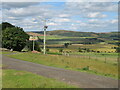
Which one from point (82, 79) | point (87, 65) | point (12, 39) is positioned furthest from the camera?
point (12, 39)

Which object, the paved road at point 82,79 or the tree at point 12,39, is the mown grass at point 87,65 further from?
the tree at point 12,39

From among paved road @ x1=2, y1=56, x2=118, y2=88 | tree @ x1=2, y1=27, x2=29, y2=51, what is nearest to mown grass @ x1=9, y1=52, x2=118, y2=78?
paved road @ x1=2, y1=56, x2=118, y2=88

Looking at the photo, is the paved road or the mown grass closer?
the paved road

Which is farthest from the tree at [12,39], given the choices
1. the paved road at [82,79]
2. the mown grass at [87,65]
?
the paved road at [82,79]

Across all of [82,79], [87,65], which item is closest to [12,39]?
[87,65]

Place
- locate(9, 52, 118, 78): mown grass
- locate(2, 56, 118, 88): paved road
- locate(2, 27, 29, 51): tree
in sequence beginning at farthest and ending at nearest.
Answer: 1. locate(2, 27, 29, 51): tree
2. locate(9, 52, 118, 78): mown grass
3. locate(2, 56, 118, 88): paved road

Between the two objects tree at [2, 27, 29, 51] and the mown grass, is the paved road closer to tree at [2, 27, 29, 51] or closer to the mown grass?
the mown grass

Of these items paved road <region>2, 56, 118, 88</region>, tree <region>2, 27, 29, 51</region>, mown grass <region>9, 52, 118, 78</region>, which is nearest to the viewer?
paved road <region>2, 56, 118, 88</region>

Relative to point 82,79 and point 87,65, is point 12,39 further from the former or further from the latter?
point 82,79

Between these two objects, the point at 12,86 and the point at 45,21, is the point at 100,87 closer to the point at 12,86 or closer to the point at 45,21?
the point at 12,86

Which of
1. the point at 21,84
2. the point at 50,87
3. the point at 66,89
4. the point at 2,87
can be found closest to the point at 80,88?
the point at 66,89

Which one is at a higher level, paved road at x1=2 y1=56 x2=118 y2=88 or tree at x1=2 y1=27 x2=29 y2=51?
tree at x1=2 y1=27 x2=29 y2=51

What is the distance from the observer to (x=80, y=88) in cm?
1109

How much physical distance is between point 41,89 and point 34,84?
1.43m
